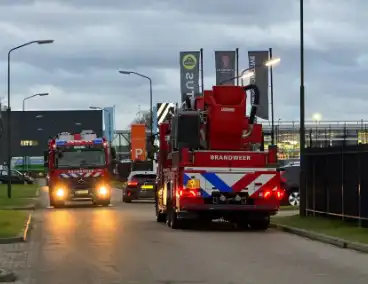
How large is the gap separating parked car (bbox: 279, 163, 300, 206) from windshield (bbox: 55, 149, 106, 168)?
26.2 ft

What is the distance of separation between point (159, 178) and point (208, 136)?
3986mm

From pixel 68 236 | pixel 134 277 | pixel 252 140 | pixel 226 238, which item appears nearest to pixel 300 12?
pixel 252 140

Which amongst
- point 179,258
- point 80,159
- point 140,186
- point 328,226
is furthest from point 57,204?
point 179,258

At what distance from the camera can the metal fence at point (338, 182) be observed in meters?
20.0

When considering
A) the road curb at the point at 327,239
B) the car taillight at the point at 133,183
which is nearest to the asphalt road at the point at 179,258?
the road curb at the point at 327,239

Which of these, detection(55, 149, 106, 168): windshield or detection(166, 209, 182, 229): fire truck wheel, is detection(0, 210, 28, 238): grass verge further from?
detection(55, 149, 106, 168): windshield

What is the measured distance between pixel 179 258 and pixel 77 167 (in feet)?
65.7

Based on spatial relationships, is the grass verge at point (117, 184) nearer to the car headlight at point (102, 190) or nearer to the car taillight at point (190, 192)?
the car headlight at point (102, 190)

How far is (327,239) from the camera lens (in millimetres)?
17812

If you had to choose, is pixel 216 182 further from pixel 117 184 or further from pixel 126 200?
pixel 117 184

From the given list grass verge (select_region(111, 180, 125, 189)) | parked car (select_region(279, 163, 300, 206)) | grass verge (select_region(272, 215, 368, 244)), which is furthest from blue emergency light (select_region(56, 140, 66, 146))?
grass verge (select_region(111, 180, 125, 189))

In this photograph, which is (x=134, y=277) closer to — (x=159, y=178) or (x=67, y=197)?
(x=159, y=178)

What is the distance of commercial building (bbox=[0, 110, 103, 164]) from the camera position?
132125mm

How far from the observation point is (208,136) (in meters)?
21.3
